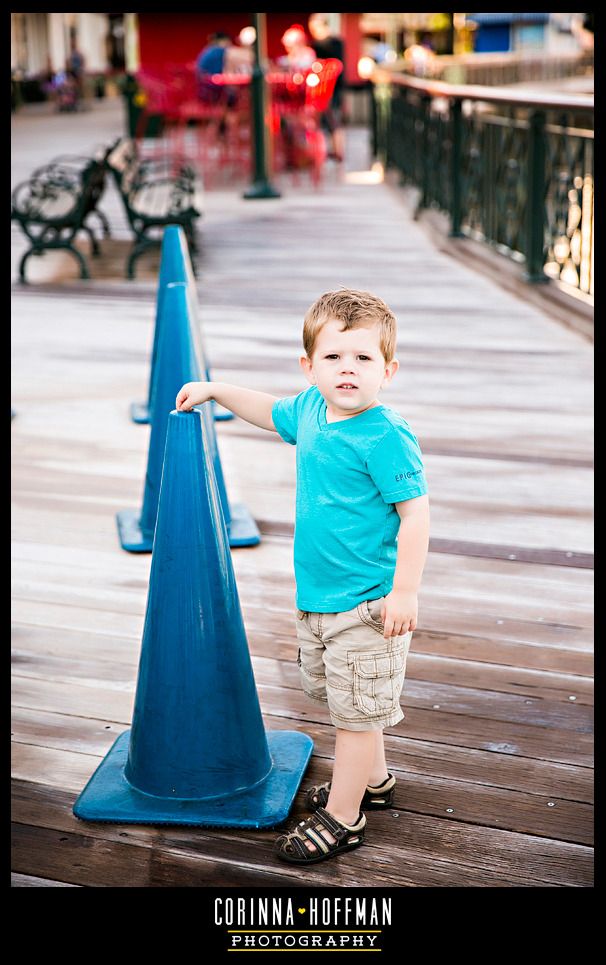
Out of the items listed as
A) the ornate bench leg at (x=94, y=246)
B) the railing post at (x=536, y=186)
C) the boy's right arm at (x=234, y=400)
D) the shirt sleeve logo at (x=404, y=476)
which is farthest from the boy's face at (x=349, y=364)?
the ornate bench leg at (x=94, y=246)

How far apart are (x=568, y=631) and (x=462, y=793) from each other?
2.91ft

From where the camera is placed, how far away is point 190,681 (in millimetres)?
2289

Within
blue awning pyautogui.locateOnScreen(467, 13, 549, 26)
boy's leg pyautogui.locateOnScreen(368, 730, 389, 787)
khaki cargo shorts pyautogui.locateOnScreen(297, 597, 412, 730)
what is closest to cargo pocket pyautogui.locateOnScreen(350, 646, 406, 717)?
khaki cargo shorts pyautogui.locateOnScreen(297, 597, 412, 730)

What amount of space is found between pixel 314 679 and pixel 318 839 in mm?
292

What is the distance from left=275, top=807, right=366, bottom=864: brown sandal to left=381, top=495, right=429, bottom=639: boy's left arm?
41 cm

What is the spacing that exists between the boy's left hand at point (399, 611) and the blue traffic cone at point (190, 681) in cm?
42

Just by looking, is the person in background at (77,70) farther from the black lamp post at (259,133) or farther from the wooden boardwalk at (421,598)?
the wooden boardwalk at (421,598)

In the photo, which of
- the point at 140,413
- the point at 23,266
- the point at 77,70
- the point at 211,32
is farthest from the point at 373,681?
the point at 77,70

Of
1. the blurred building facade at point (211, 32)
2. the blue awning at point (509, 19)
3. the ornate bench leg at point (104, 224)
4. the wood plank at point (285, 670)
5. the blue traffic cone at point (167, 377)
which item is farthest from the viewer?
the blue awning at point (509, 19)

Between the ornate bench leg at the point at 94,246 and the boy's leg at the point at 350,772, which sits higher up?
the ornate bench leg at the point at 94,246

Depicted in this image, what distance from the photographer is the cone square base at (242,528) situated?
378 cm

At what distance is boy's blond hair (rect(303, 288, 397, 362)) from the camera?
6.63 feet

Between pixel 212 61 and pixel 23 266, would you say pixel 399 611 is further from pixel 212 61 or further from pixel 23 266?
pixel 212 61

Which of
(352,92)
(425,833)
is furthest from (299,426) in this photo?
(352,92)
